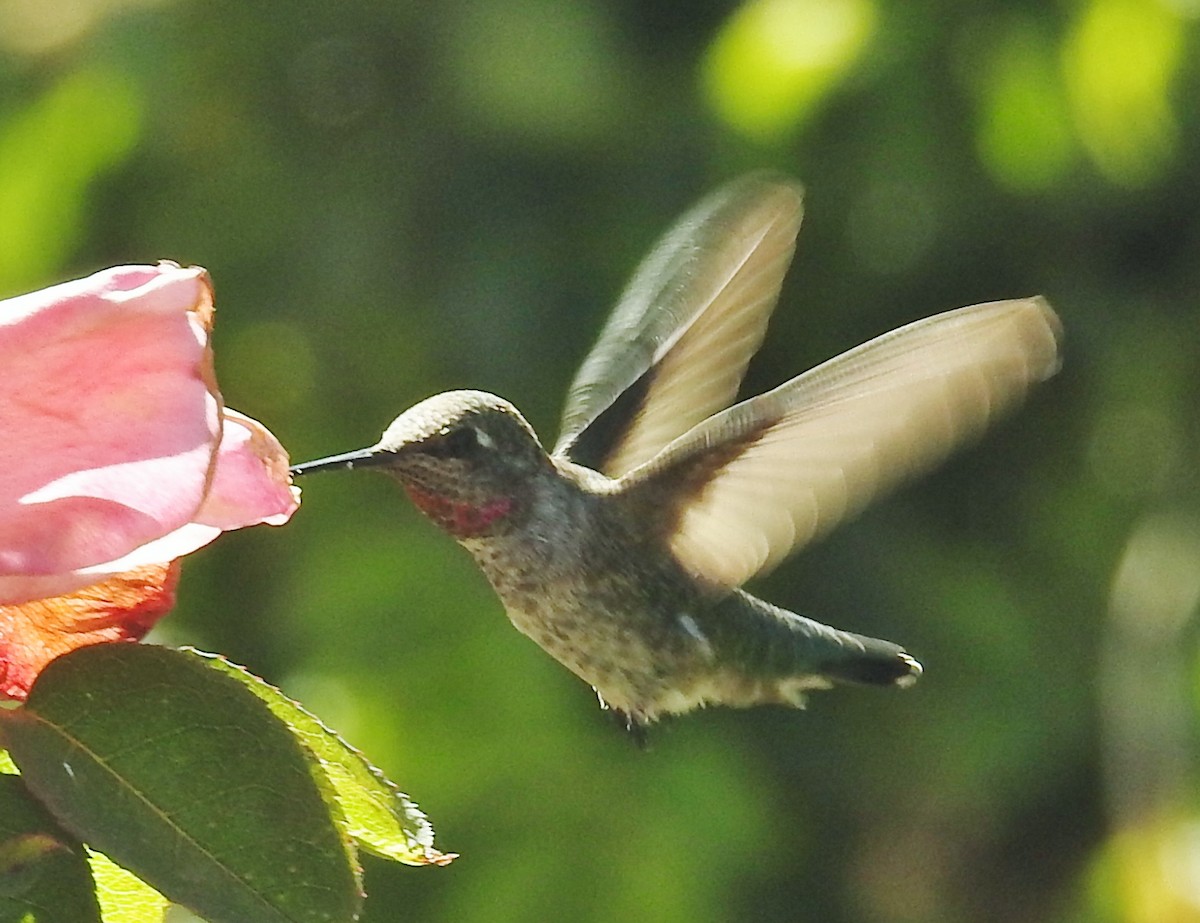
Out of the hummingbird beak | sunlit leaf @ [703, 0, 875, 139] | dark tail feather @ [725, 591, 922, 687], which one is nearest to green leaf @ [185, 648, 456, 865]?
the hummingbird beak

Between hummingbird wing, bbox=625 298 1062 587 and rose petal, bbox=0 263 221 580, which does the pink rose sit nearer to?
rose petal, bbox=0 263 221 580

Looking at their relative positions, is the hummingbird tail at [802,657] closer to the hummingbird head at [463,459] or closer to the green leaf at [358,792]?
the hummingbird head at [463,459]

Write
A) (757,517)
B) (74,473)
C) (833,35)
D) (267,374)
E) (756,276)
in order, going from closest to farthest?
(74,473)
(757,517)
(756,276)
(833,35)
(267,374)

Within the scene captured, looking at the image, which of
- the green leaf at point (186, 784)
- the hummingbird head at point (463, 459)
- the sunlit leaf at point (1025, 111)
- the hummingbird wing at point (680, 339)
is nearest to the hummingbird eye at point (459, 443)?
the hummingbird head at point (463, 459)

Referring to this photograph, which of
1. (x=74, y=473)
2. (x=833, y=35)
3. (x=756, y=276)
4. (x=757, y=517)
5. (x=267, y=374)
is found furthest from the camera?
(x=267, y=374)

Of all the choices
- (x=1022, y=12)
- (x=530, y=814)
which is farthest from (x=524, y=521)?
(x=1022, y=12)

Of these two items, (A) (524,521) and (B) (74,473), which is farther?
(A) (524,521)

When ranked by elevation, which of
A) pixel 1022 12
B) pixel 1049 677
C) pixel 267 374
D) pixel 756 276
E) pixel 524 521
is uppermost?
pixel 1022 12

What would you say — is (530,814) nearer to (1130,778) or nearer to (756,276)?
(1130,778)
